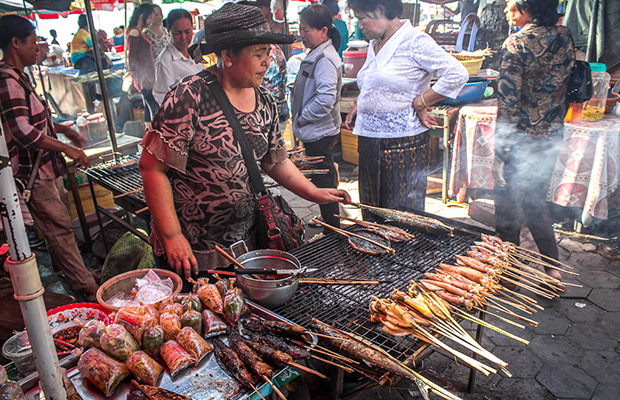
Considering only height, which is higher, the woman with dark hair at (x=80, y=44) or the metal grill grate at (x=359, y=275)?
the woman with dark hair at (x=80, y=44)

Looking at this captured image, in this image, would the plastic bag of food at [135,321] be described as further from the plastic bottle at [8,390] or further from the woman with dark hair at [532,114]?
the woman with dark hair at [532,114]

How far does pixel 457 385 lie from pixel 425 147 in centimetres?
240

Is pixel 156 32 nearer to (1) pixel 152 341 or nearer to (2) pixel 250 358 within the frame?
(1) pixel 152 341

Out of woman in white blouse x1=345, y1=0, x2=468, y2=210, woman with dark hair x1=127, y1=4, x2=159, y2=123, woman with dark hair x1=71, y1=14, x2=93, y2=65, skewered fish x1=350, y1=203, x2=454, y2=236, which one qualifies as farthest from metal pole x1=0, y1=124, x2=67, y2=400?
woman with dark hair x1=71, y1=14, x2=93, y2=65

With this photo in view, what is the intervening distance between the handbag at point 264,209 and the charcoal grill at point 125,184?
1593 millimetres

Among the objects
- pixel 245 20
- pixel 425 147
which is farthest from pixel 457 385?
pixel 245 20

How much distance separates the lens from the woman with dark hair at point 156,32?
763 cm

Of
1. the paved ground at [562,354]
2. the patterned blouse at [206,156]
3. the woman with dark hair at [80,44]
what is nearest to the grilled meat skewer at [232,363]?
the patterned blouse at [206,156]

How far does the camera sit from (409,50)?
413cm

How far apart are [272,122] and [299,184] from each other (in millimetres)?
527

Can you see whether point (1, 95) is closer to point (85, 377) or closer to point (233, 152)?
point (233, 152)

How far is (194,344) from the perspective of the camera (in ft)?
6.20

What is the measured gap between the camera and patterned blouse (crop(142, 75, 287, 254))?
246 cm

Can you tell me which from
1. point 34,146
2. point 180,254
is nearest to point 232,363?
point 180,254
